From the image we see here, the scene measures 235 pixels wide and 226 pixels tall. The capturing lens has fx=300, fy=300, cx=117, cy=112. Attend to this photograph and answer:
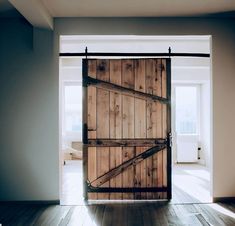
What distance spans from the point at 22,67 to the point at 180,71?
15.3ft

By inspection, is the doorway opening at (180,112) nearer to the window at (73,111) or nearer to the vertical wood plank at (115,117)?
the window at (73,111)

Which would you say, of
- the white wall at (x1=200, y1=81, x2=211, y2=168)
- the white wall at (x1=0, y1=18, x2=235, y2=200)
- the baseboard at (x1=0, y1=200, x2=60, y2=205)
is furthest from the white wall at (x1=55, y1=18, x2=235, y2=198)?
the white wall at (x1=200, y1=81, x2=211, y2=168)

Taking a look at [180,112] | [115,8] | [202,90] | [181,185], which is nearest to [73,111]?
[180,112]

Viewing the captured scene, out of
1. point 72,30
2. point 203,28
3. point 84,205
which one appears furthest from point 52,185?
point 203,28

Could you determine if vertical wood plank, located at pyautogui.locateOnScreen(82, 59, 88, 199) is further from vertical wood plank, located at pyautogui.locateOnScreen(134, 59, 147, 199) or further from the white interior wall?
vertical wood plank, located at pyautogui.locateOnScreen(134, 59, 147, 199)

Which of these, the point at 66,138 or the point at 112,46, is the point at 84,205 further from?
the point at 66,138

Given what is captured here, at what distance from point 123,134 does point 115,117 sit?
292 mm

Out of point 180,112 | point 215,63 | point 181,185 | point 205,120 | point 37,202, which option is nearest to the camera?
point 37,202

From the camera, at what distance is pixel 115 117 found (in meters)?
4.65

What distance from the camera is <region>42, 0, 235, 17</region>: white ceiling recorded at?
391cm

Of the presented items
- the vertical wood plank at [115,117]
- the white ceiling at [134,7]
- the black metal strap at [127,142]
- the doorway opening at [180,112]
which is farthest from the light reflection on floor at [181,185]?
the white ceiling at [134,7]

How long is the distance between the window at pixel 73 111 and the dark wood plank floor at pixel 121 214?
16.5 ft

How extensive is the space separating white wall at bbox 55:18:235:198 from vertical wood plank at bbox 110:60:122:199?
0.55 metres

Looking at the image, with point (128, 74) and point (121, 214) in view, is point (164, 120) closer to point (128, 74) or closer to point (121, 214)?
point (128, 74)
